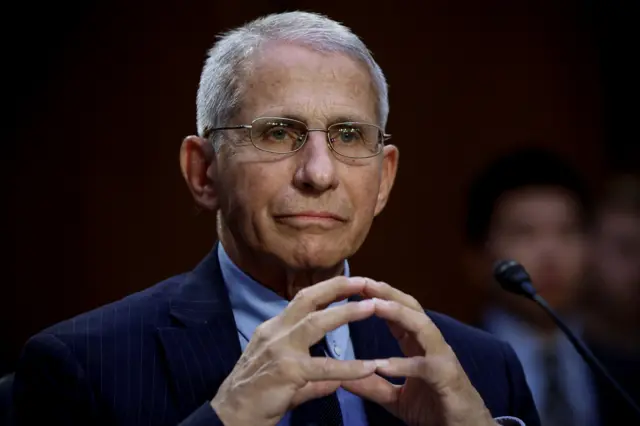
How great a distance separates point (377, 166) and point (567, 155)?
101 inches

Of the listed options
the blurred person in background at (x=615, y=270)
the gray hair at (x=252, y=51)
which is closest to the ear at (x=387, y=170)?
the gray hair at (x=252, y=51)

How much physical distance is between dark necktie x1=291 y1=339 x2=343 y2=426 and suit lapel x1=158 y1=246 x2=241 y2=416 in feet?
0.54

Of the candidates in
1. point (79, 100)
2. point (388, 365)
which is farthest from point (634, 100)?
point (388, 365)

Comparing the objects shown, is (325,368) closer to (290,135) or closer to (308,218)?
(308,218)

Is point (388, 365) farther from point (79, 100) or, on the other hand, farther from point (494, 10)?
point (494, 10)

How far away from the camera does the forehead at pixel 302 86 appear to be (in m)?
1.75

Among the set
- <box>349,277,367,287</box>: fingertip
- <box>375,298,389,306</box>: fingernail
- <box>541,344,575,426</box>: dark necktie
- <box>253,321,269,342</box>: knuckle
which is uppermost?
<box>349,277,367,287</box>: fingertip

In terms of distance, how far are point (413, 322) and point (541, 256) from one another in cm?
149

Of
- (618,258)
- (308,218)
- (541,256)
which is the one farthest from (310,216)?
(618,258)

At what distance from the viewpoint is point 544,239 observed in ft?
9.69

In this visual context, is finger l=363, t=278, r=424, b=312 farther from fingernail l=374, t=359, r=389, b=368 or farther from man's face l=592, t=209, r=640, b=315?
man's face l=592, t=209, r=640, b=315

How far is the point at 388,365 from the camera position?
153 centimetres

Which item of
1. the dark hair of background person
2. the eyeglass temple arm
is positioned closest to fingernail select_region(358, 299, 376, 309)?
the eyeglass temple arm

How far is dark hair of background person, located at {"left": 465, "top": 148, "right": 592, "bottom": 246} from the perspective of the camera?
3072 mm
